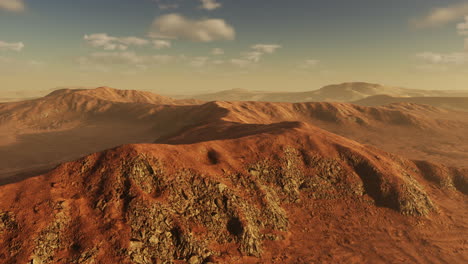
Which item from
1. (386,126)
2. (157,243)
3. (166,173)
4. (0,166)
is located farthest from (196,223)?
(386,126)

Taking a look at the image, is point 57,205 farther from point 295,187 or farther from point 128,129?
point 128,129

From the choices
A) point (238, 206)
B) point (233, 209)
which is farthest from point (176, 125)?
point (233, 209)

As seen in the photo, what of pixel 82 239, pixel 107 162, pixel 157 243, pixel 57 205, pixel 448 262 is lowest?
pixel 448 262

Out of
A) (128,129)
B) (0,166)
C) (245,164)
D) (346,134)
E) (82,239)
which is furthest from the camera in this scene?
(128,129)

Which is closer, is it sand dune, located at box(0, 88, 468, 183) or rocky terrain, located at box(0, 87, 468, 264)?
rocky terrain, located at box(0, 87, 468, 264)

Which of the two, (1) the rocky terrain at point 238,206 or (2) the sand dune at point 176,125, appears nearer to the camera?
(1) the rocky terrain at point 238,206

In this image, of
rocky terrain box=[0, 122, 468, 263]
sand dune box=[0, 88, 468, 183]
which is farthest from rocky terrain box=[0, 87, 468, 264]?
sand dune box=[0, 88, 468, 183]

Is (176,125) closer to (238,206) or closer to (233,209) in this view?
(238,206)

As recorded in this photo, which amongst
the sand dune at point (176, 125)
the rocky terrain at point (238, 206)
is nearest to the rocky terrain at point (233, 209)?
the rocky terrain at point (238, 206)

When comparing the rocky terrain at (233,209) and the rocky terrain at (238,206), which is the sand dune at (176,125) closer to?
the rocky terrain at (238,206)

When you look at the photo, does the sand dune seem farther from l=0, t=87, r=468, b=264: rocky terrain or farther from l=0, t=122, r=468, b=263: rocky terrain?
l=0, t=122, r=468, b=263: rocky terrain

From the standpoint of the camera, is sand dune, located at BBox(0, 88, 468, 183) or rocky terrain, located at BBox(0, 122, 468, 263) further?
sand dune, located at BBox(0, 88, 468, 183)
